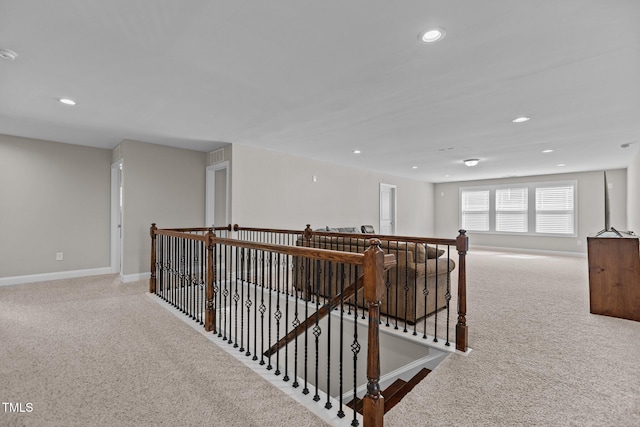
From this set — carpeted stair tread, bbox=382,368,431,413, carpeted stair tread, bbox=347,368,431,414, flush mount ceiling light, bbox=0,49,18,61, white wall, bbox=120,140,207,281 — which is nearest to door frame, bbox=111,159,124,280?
white wall, bbox=120,140,207,281

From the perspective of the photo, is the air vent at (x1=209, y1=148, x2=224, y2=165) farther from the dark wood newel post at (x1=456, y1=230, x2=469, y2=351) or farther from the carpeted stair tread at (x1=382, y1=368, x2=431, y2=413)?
the carpeted stair tread at (x1=382, y1=368, x2=431, y2=413)

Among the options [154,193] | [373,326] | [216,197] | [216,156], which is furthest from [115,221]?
[373,326]

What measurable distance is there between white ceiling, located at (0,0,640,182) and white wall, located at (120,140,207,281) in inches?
18.7

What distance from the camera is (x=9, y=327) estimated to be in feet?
9.52

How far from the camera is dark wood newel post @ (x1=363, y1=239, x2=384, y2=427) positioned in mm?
1485

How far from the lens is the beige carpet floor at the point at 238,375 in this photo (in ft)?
5.54

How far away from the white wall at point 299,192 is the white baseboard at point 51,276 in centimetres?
270

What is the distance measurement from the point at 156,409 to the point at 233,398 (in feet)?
1.42

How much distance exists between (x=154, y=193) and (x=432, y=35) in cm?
481

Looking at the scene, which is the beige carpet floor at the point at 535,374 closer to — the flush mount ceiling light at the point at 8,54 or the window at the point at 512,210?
the flush mount ceiling light at the point at 8,54

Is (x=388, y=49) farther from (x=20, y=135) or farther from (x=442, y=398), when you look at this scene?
(x=20, y=135)

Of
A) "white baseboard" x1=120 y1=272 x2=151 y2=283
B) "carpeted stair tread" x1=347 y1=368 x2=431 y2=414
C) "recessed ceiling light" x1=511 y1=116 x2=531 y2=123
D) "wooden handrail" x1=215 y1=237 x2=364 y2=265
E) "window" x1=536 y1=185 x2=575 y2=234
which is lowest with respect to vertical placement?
"carpeted stair tread" x1=347 y1=368 x2=431 y2=414

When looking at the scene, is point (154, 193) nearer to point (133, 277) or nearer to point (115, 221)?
point (115, 221)

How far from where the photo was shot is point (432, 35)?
77.0 inches
